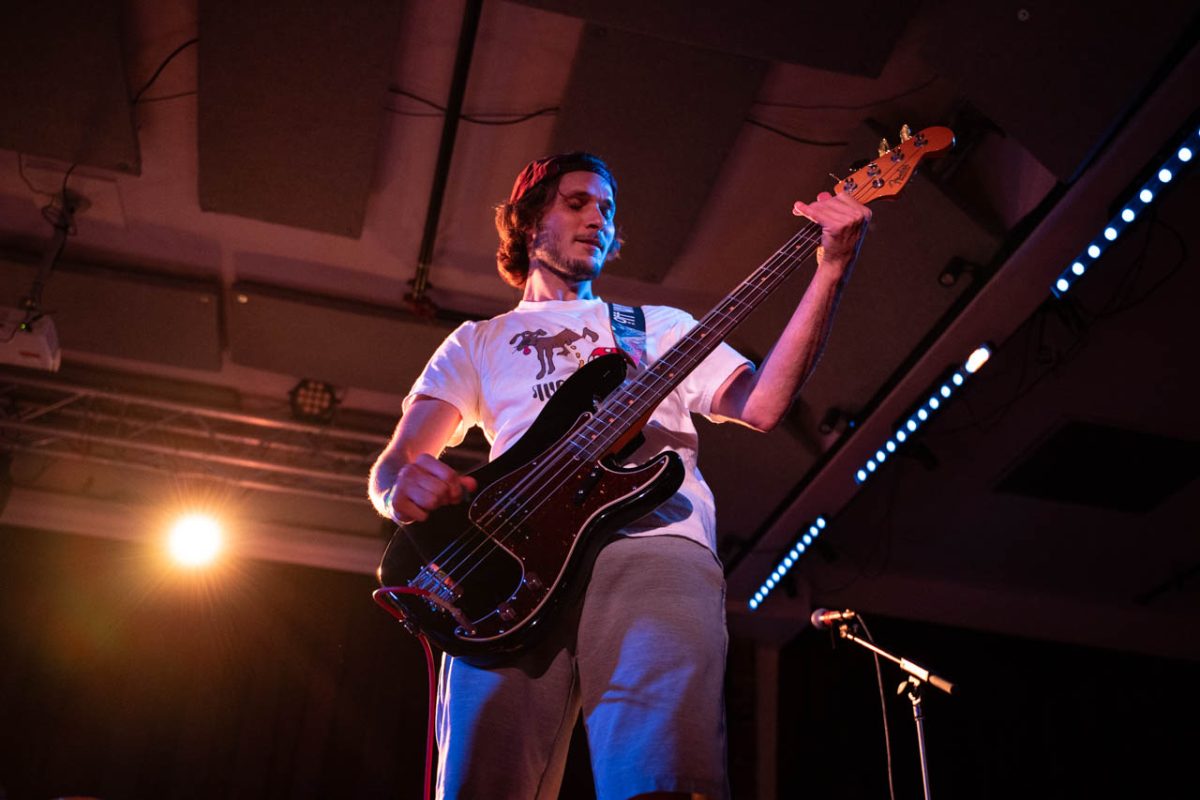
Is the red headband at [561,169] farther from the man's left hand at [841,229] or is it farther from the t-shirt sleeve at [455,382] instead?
the man's left hand at [841,229]

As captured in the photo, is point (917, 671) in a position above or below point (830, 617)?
below

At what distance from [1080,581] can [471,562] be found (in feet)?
21.1

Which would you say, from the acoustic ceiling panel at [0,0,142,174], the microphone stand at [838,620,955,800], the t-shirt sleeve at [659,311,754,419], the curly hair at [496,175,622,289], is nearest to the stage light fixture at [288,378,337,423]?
the acoustic ceiling panel at [0,0,142,174]

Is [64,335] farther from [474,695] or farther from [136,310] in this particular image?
[474,695]

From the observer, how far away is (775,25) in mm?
3596

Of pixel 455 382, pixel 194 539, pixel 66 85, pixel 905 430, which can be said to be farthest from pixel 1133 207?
pixel 194 539

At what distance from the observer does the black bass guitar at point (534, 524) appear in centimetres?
179

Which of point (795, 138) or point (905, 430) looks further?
point (905, 430)

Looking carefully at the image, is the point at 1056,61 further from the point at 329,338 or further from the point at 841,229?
the point at 329,338

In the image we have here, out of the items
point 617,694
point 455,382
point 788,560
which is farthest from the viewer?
point 788,560

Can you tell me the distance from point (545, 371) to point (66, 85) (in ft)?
10.6

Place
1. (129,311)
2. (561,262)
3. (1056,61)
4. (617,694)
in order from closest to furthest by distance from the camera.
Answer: (617,694) → (561,262) → (1056,61) → (129,311)

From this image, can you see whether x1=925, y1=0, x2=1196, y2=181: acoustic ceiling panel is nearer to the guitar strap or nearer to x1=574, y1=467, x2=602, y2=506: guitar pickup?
the guitar strap

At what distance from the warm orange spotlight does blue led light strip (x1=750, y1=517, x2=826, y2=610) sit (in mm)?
3888
